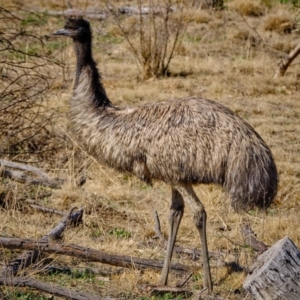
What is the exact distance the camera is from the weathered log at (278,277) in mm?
4711

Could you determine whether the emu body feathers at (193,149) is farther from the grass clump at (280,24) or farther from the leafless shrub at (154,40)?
the grass clump at (280,24)

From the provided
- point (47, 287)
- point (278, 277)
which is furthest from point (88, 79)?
point (278, 277)

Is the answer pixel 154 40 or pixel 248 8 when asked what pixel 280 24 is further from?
pixel 154 40

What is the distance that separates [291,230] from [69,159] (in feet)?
7.97

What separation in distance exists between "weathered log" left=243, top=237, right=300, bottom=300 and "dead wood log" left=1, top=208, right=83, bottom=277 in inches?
61.5

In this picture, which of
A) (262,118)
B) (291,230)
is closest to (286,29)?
(262,118)

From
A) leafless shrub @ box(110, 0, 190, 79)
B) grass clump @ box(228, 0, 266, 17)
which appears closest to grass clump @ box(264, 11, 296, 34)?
grass clump @ box(228, 0, 266, 17)

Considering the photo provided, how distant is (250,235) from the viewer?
21.1ft

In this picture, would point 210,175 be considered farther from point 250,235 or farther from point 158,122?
point 250,235

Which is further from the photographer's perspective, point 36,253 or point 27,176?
point 27,176

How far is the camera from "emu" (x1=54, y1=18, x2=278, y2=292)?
562 centimetres

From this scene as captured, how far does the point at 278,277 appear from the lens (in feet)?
15.6

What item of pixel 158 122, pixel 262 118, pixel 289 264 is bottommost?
pixel 262 118

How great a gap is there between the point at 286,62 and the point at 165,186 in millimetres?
3680
